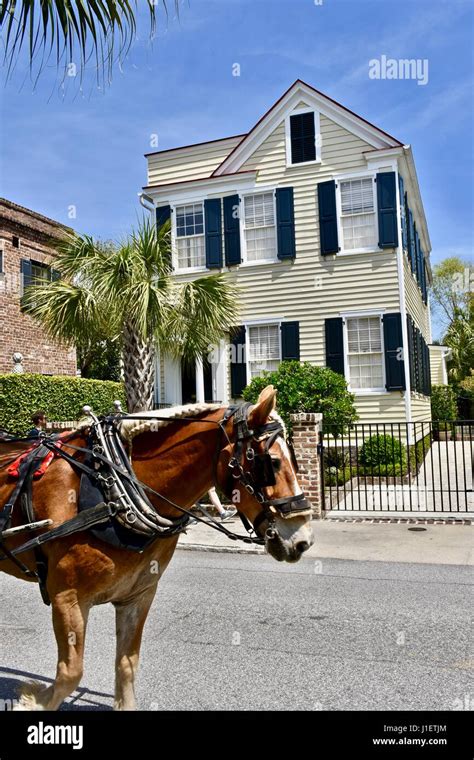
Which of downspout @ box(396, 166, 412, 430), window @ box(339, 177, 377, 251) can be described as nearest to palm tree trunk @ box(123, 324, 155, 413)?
downspout @ box(396, 166, 412, 430)

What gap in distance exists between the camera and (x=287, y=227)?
17969 mm

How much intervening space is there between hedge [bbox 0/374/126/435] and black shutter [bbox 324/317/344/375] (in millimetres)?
6999

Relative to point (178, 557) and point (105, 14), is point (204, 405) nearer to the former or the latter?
point (105, 14)

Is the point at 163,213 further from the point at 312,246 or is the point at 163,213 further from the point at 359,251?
the point at 359,251

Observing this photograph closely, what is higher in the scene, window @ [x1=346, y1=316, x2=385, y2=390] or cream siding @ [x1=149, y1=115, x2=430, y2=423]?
cream siding @ [x1=149, y1=115, x2=430, y2=423]

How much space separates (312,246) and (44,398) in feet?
29.2

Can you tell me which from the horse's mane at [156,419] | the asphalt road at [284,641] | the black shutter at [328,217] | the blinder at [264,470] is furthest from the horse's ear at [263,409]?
the black shutter at [328,217]

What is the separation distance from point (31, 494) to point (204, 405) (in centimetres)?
119

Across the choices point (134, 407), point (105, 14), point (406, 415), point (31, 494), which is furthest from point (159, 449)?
point (406, 415)

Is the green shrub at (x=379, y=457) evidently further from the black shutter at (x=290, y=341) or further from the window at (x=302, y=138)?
the window at (x=302, y=138)

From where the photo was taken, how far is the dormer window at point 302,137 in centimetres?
1808

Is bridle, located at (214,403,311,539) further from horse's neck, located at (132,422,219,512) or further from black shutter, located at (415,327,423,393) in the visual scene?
black shutter, located at (415,327,423,393)

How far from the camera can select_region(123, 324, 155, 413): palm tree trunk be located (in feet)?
38.9
